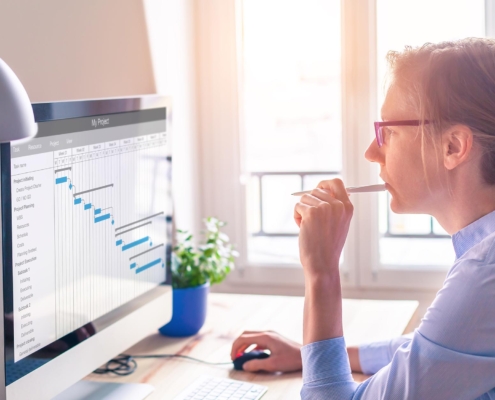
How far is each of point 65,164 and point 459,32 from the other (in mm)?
1869

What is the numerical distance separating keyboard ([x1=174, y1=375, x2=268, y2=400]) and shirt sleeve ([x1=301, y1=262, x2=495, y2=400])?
14.7 inches

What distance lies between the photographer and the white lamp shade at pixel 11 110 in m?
0.82

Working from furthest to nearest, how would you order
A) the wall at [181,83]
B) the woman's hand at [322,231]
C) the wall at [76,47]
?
the wall at [181,83] → the wall at [76,47] → the woman's hand at [322,231]

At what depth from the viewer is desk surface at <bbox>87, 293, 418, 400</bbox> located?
56.2 inches

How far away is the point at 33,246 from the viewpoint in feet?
3.67

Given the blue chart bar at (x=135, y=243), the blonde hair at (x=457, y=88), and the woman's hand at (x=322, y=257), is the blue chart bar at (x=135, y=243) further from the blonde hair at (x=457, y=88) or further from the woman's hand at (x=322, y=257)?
the blonde hair at (x=457, y=88)

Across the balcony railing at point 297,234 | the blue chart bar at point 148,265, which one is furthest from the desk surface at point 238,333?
the balcony railing at point 297,234

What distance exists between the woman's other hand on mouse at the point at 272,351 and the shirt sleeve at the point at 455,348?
462 mm

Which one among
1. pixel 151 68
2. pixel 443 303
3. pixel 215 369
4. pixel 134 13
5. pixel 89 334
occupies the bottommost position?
pixel 215 369

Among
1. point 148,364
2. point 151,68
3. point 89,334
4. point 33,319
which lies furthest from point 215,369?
point 151,68

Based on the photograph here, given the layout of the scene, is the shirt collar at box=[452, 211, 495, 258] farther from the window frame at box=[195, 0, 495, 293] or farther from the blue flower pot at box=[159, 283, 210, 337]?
the window frame at box=[195, 0, 495, 293]

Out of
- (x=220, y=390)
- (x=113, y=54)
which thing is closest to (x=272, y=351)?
(x=220, y=390)

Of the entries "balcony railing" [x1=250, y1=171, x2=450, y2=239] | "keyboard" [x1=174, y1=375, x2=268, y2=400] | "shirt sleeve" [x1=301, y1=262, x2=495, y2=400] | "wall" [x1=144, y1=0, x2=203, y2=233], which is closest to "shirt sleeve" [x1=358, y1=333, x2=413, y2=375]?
"keyboard" [x1=174, y1=375, x2=268, y2=400]

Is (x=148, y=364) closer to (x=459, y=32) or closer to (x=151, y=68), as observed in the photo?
(x=151, y=68)
